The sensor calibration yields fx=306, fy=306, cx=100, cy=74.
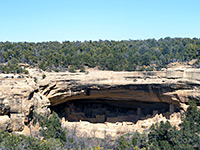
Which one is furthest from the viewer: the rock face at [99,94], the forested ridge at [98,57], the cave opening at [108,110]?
the forested ridge at [98,57]

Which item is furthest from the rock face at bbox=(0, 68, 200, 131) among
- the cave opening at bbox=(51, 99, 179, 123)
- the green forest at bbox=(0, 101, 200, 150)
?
the green forest at bbox=(0, 101, 200, 150)

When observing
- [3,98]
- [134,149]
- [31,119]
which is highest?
[3,98]

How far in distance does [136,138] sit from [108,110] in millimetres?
9958

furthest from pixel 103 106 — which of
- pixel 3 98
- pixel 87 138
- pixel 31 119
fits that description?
pixel 3 98

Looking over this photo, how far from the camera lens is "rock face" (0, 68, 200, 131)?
2288cm

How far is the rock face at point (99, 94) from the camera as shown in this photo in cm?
2288

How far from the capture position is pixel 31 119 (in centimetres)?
2428

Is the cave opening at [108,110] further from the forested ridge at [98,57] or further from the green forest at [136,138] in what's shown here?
the green forest at [136,138]

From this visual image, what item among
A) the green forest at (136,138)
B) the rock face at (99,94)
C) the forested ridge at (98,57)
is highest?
the forested ridge at (98,57)

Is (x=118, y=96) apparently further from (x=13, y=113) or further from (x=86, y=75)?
(x=13, y=113)

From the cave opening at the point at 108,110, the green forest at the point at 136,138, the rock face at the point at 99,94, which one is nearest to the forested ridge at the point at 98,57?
the cave opening at the point at 108,110

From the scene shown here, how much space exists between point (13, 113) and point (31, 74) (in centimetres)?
593

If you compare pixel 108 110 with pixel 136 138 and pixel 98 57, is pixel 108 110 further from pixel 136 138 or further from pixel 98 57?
pixel 136 138

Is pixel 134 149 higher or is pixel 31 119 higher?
pixel 31 119
